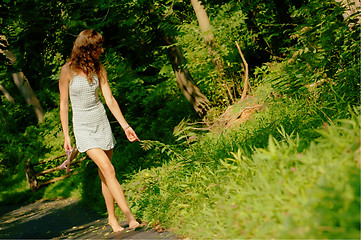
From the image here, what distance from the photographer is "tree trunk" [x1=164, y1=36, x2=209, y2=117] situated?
9742 mm

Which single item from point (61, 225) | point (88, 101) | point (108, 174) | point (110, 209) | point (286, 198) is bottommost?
point (61, 225)

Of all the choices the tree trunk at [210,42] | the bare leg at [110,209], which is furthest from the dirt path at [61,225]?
the tree trunk at [210,42]

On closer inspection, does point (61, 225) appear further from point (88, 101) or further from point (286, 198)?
point (286, 198)

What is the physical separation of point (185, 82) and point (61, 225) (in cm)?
429

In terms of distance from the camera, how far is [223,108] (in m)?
9.51

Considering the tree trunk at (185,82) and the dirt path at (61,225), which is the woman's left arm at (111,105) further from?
the tree trunk at (185,82)

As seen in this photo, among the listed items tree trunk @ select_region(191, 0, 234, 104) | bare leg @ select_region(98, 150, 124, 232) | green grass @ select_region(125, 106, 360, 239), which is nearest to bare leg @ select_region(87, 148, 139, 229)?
bare leg @ select_region(98, 150, 124, 232)

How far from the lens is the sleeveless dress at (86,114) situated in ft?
15.9

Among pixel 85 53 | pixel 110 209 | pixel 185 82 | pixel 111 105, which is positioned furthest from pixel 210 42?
pixel 110 209

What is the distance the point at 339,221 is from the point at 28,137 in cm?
1929

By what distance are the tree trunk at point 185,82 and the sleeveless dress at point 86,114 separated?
16.2ft

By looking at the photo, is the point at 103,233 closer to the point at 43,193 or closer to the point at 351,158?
the point at 351,158

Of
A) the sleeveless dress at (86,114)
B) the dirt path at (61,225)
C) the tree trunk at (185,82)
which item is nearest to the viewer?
the sleeveless dress at (86,114)

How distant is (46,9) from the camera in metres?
8.79
